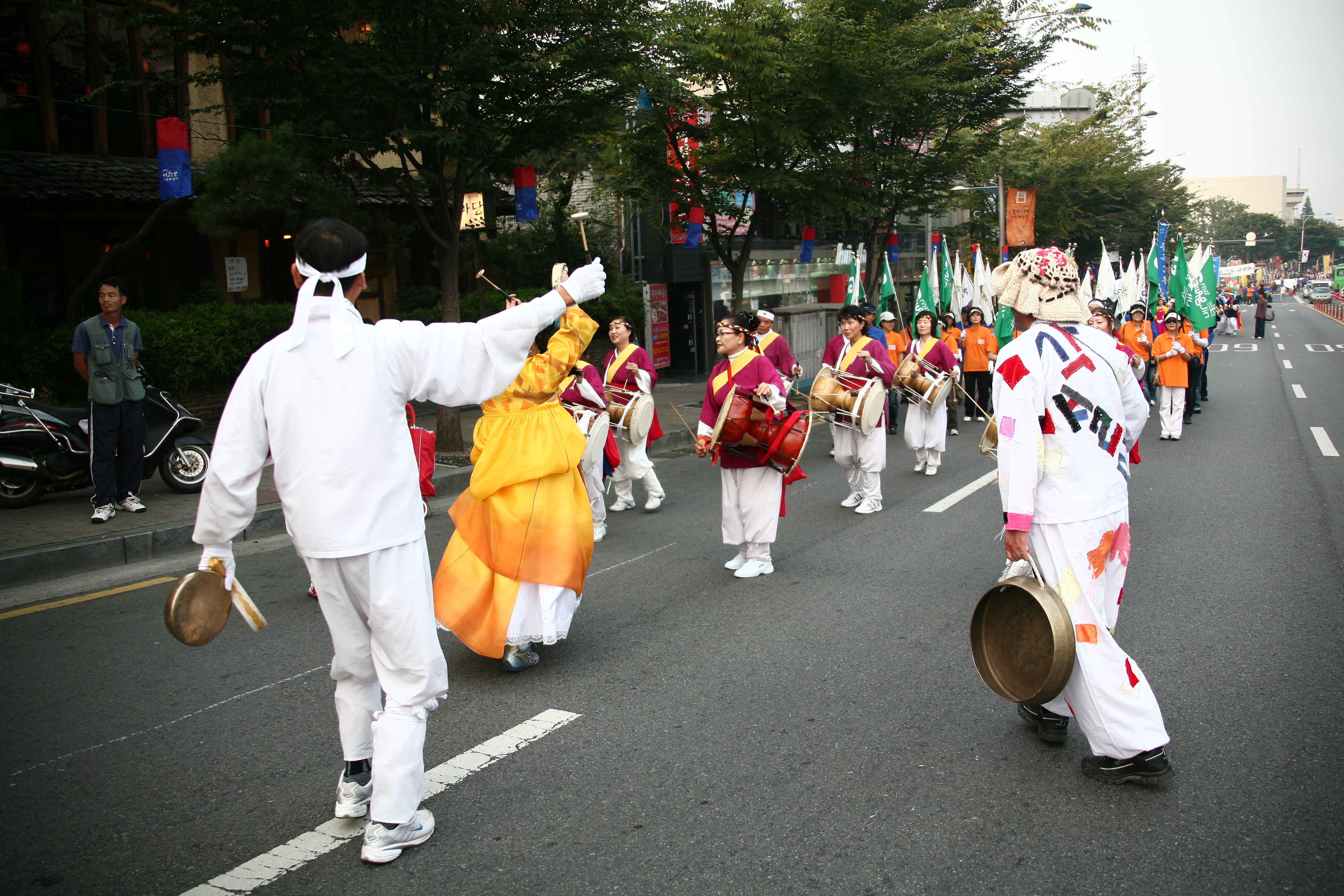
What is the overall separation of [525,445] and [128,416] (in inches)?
201

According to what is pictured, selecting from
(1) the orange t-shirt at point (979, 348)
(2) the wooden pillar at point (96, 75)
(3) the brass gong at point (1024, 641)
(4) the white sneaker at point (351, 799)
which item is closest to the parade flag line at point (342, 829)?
(4) the white sneaker at point (351, 799)

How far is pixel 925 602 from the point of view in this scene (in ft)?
19.1

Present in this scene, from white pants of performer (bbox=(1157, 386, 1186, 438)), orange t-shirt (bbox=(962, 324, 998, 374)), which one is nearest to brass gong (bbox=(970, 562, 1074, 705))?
white pants of performer (bbox=(1157, 386, 1186, 438))

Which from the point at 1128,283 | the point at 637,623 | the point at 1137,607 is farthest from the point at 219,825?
the point at 1128,283

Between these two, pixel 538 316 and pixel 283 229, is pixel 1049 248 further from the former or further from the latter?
pixel 283 229

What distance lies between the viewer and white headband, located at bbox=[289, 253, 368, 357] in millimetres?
2910

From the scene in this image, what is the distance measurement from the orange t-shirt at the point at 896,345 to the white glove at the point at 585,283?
1049cm

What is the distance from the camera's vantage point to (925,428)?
34.6 feet

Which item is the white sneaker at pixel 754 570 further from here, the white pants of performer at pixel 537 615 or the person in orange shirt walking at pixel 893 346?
the person in orange shirt walking at pixel 893 346

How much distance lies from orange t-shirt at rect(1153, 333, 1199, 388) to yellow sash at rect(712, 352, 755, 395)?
28.5 feet

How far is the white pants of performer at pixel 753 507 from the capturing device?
661 cm

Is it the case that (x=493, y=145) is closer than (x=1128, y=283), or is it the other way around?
(x=493, y=145)

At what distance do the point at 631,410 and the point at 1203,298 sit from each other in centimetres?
1361

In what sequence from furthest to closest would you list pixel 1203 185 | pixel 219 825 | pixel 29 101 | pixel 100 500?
pixel 1203 185
pixel 29 101
pixel 100 500
pixel 219 825
